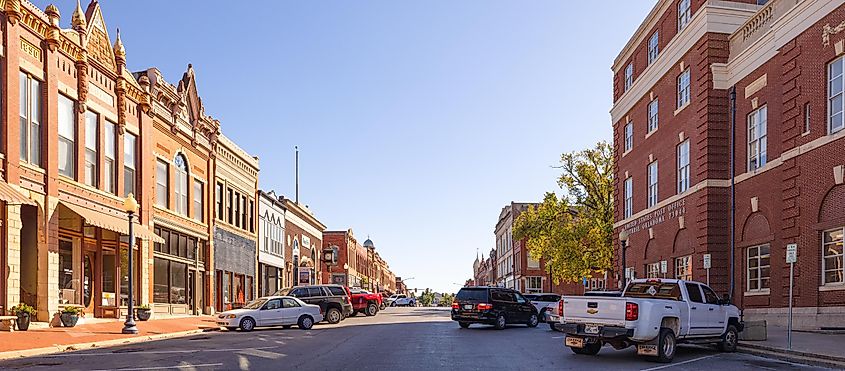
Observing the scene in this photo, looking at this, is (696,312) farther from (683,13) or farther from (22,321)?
(683,13)

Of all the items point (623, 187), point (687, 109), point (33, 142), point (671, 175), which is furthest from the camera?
point (623, 187)

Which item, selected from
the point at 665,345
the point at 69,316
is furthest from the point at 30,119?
the point at 665,345

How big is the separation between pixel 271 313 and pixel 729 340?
15.9 m

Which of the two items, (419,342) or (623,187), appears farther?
(623,187)

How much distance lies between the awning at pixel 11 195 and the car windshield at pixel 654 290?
15.9 meters

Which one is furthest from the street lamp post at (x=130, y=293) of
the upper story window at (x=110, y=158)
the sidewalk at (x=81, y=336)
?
the upper story window at (x=110, y=158)

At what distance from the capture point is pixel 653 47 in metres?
41.2

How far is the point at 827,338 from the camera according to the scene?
71.7 feet

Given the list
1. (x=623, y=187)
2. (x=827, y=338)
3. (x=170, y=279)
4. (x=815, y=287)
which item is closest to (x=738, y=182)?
(x=815, y=287)

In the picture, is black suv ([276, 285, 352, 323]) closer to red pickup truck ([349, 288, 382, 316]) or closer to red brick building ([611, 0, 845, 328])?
red pickup truck ([349, 288, 382, 316])

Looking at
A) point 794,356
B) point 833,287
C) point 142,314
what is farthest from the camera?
point 142,314

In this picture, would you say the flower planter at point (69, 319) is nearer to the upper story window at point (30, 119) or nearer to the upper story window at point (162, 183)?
the upper story window at point (30, 119)

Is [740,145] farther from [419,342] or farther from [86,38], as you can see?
[86,38]

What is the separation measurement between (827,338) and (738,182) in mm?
10619
